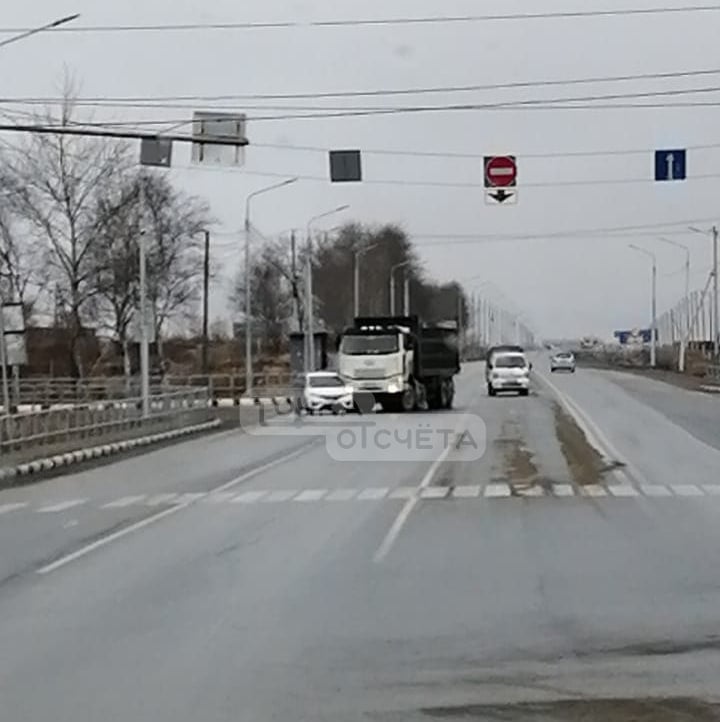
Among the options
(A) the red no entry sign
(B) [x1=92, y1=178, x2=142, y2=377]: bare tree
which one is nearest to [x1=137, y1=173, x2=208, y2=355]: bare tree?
(B) [x1=92, y1=178, x2=142, y2=377]: bare tree

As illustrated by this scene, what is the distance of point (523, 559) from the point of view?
16297 mm

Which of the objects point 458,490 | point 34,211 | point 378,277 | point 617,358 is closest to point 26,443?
point 458,490

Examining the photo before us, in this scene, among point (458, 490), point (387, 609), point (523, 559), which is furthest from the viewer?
point (458, 490)

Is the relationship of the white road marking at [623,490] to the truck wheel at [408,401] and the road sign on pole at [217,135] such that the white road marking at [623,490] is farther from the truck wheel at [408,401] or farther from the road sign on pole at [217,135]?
the truck wheel at [408,401]

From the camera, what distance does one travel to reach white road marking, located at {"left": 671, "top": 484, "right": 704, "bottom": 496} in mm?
23984

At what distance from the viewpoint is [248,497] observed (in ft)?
81.3

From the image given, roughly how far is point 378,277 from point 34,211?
268 feet

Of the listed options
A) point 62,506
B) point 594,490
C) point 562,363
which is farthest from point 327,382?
point 562,363

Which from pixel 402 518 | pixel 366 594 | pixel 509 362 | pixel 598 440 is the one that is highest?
pixel 509 362

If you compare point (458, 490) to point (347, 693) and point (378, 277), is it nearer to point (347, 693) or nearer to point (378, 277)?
point (347, 693)

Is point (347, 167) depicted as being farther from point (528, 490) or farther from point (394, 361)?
point (394, 361)

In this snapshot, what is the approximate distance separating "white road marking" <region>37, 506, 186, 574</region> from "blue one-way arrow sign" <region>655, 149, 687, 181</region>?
15.8m

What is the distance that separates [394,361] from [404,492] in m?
31.3

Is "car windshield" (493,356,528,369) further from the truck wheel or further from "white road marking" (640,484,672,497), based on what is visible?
"white road marking" (640,484,672,497)
